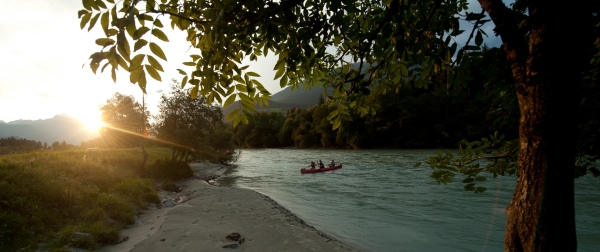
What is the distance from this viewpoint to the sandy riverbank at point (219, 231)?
23.1 ft

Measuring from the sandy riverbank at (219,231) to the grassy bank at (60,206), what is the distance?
565 millimetres

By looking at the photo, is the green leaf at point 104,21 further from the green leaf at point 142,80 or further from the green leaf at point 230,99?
the green leaf at point 230,99

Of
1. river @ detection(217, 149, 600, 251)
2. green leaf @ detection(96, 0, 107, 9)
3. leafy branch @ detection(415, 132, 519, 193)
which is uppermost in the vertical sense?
green leaf @ detection(96, 0, 107, 9)

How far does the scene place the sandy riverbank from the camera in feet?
23.1

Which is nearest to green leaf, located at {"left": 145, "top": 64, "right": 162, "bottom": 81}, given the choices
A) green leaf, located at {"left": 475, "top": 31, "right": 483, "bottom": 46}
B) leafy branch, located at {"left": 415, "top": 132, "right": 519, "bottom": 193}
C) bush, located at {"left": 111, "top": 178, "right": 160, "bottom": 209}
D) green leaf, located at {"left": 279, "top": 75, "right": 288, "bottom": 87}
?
green leaf, located at {"left": 279, "top": 75, "right": 288, "bottom": 87}

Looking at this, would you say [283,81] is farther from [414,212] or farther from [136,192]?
[414,212]

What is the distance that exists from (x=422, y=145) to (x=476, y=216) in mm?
57378

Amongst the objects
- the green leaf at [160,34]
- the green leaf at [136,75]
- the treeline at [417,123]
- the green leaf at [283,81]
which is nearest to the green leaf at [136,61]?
the green leaf at [136,75]

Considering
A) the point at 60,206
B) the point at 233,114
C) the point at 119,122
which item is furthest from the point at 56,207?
the point at 119,122

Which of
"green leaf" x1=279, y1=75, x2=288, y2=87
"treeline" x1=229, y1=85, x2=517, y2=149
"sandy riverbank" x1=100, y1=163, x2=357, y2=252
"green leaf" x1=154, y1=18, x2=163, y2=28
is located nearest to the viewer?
"green leaf" x1=154, y1=18, x2=163, y2=28

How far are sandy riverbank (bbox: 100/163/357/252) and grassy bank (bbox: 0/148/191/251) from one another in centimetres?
57

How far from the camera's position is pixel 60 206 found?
7.86 metres

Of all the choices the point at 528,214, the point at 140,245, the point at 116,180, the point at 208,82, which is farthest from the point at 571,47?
the point at 116,180

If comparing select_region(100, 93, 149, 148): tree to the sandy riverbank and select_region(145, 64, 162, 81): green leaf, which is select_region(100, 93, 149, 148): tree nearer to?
the sandy riverbank
